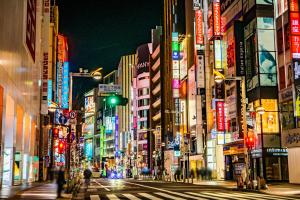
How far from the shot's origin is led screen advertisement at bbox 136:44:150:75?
5212 inches

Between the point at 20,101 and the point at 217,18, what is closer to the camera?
the point at 20,101

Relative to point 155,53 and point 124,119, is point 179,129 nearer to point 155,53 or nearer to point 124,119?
point 155,53

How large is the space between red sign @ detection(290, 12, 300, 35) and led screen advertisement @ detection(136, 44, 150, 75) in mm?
95877

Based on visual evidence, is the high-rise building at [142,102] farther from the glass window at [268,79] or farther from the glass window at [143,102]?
the glass window at [268,79]

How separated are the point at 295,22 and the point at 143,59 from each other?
328 feet

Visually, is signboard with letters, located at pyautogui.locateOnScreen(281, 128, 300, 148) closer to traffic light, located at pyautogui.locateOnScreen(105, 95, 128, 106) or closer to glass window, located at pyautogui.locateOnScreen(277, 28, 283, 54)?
glass window, located at pyautogui.locateOnScreen(277, 28, 283, 54)

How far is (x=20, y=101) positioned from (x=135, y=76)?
337ft

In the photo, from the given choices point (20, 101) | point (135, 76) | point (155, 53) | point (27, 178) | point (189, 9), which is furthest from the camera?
point (135, 76)

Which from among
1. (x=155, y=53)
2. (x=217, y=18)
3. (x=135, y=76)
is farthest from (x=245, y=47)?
(x=135, y=76)

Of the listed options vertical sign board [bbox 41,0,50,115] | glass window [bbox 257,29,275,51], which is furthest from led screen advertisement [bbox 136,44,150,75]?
glass window [bbox 257,29,275,51]

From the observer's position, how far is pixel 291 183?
39.8 meters

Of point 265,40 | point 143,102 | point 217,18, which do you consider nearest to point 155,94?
point 143,102

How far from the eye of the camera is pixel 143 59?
13488 centimetres

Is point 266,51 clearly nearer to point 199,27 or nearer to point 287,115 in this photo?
A: point 287,115
